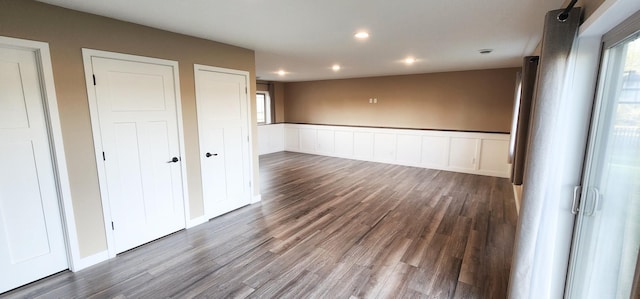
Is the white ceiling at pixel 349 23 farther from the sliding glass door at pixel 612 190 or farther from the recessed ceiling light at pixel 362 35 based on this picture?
the sliding glass door at pixel 612 190

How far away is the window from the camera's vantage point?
8.86 metres

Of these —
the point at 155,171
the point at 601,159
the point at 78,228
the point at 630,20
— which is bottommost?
the point at 78,228

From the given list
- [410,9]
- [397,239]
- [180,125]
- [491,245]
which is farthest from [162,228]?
[491,245]

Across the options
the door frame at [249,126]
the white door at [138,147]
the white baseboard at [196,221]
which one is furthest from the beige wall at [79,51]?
the white baseboard at [196,221]

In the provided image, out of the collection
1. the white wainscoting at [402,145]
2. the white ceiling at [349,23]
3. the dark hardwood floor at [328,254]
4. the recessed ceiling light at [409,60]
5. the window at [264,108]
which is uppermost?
the recessed ceiling light at [409,60]

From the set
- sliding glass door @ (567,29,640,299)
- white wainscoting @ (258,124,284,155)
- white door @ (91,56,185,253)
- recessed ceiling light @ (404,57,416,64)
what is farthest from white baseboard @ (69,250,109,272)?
white wainscoting @ (258,124,284,155)

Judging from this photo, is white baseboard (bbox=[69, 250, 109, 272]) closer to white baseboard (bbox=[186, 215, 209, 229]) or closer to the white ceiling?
white baseboard (bbox=[186, 215, 209, 229])

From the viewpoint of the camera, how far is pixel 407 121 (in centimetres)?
713

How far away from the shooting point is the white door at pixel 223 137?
3.54m

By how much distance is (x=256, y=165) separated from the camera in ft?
14.4

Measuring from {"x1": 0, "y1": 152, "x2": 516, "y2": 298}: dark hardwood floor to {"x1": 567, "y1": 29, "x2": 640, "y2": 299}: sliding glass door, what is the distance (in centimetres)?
84

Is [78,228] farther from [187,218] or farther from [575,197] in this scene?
[575,197]

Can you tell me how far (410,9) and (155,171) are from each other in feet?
10.0

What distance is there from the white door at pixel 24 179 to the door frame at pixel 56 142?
0.03m
